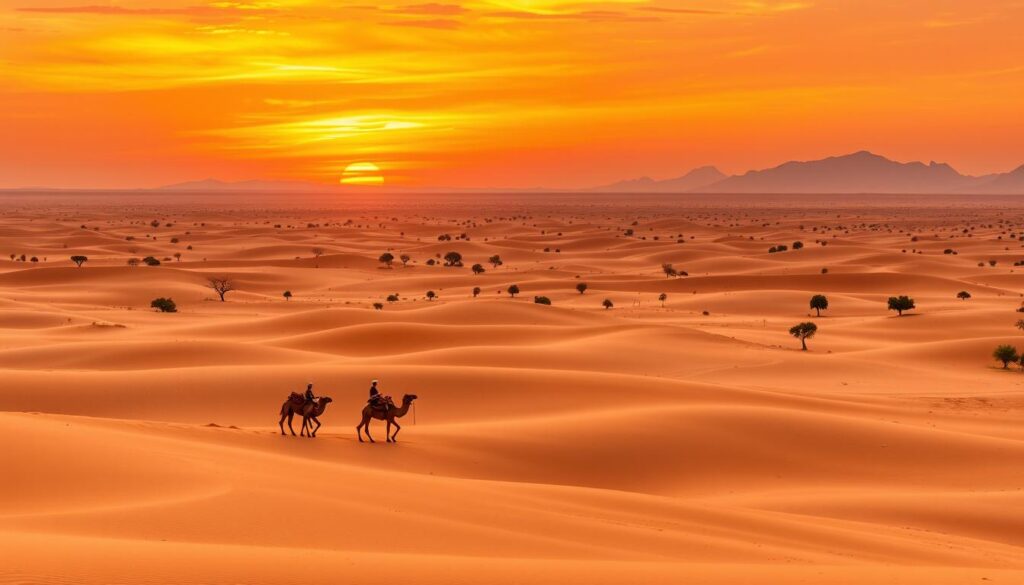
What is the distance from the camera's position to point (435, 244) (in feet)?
335

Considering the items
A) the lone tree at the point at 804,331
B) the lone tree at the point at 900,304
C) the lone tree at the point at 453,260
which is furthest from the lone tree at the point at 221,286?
the lone tree at the point at 900,304

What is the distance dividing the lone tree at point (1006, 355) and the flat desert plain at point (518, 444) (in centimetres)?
75

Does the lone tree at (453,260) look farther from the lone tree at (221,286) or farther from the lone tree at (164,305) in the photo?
the lone tree at (164,305)

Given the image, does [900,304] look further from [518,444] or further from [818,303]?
[518,444]

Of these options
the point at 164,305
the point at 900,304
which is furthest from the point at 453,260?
the point at 900,304

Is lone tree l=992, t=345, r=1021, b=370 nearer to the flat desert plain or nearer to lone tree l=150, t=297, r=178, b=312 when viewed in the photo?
the flat desert plain

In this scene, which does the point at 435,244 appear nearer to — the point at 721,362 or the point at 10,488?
the point at 721,362

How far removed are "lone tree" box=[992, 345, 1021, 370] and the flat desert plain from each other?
0.75 meters

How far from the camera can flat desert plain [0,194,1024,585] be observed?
33.3 feet

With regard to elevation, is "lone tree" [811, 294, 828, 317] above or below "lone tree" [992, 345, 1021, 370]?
above

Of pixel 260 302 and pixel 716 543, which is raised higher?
pixel 260 302

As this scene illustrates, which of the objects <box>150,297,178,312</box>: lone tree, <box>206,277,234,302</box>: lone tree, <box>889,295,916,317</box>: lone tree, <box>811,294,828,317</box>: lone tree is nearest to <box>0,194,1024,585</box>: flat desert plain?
<box>811,294,828,317</box>: lone tree

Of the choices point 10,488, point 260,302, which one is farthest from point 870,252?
point 10,488

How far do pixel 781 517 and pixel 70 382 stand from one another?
16.6 meters
